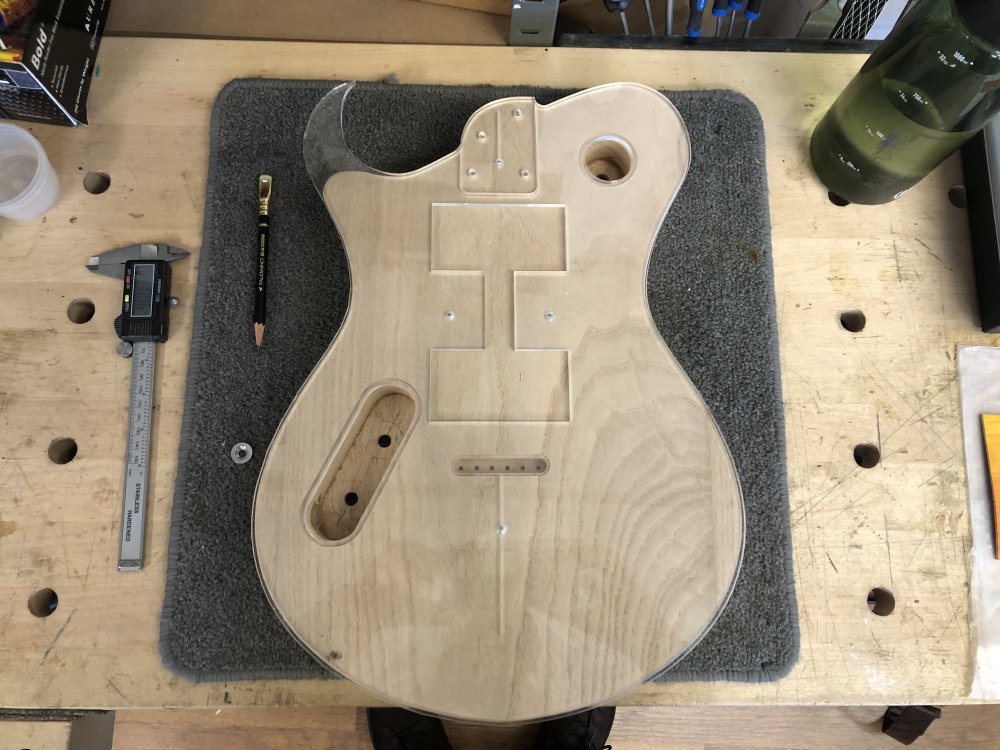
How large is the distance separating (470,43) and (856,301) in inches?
26.2

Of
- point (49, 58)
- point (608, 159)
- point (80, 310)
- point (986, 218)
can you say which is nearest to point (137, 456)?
point (80, 310)

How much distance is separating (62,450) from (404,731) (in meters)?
0.67

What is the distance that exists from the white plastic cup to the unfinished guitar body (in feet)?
1.23

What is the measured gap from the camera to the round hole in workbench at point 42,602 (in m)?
0.76

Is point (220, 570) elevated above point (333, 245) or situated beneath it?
situated beneath

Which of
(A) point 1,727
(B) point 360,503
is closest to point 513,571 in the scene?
(B) point 360,503

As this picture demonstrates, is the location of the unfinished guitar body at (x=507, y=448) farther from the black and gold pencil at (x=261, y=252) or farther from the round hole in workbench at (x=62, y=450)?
the round hole in workbench at (x=62, y=450)

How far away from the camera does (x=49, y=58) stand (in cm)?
81

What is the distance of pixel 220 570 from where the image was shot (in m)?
0.78

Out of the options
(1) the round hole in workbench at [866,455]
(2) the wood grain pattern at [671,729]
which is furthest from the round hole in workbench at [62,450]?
(1) the round hole in workbench at [866,455]

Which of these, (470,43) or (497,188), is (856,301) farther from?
(470,43)

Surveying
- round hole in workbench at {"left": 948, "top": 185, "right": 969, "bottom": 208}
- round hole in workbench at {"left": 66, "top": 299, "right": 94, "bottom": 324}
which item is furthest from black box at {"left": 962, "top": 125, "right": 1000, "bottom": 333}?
round hole in workbench at {"left": 66, "top": 299, "right": 94, "bottom": 324}

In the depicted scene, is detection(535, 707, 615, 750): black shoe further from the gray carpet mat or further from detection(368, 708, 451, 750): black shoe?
the gray carpet mat

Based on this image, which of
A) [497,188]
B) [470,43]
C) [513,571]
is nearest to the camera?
[513,571]
